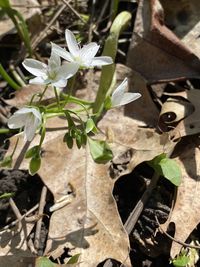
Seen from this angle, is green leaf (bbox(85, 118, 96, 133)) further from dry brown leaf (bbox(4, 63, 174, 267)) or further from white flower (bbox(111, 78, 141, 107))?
dry brown leaf (bbox(4, 63, 174, 267))

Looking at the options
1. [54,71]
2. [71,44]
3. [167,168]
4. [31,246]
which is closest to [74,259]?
[31,246]

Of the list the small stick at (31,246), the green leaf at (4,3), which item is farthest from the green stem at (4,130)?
the green leaf at (4,3)

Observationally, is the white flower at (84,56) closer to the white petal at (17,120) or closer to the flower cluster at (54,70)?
the flower cluster at (54,70)

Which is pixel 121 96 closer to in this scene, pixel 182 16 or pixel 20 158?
pixel 20 158

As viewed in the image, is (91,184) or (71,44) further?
(91,184)

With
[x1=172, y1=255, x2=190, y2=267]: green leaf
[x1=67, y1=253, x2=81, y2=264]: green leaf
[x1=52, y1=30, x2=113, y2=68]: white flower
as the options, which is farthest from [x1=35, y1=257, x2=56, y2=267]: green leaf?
[x1=52, y1=30, x2=113, y2=68]: white flower

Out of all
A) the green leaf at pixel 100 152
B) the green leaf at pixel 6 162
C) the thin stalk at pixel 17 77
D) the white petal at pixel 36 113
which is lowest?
the green leaf at pixel 6 162
